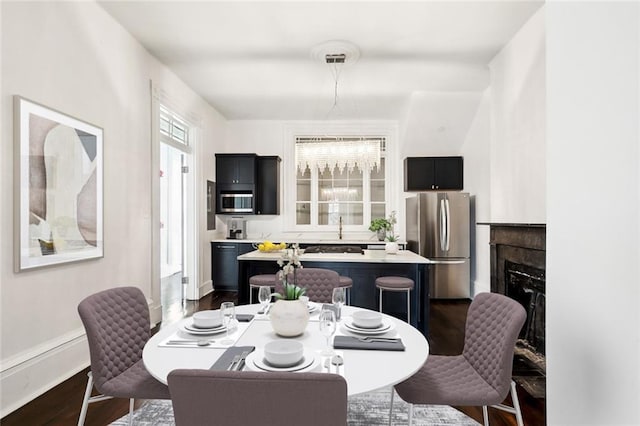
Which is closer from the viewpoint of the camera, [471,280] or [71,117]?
[71,117]

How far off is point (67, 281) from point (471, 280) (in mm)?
4910

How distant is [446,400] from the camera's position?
1.54 meters

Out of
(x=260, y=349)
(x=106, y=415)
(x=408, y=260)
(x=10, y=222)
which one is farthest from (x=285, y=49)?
(x=106, y=415)

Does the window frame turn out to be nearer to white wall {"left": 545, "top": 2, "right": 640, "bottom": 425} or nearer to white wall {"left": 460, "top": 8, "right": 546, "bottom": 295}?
white wall {"left": 460, "top": 8, "right": 546, "bottom": 295}

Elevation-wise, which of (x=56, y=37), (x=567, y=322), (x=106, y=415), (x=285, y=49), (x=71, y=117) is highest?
(x=285, y=49)

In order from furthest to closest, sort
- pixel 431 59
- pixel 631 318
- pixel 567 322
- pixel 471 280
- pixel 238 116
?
1. pixel 238 116
2. pixel 471 280
3. pixel 431 59
4. pixel 567 322
5. pixel 631 318

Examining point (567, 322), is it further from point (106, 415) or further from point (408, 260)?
point (408, 260)

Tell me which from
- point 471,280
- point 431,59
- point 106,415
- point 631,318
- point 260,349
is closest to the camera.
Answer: point 631,318

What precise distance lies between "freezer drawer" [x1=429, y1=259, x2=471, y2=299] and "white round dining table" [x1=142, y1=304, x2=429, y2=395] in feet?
12.0

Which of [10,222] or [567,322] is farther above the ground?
[10,222]

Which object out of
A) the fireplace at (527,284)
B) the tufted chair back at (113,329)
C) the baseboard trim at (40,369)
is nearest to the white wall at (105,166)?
the baseboard trim at (40,369)

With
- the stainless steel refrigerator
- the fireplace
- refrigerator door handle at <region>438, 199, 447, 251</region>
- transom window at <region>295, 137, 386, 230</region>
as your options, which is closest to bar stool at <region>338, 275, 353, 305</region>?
the fireplace

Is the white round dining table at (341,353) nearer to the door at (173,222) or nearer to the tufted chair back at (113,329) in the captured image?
the tufted chair back at (113,329)

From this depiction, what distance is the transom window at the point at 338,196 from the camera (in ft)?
21.3
